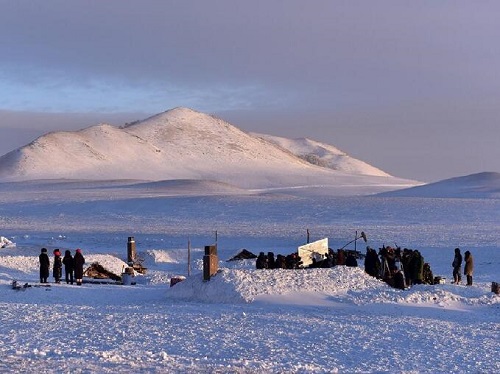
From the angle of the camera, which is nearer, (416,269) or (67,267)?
(416,269)

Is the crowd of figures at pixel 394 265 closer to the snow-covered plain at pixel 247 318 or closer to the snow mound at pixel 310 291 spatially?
the snow-covered plain at pixel 247 318

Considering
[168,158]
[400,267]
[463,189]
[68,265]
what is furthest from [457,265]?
[168,158]

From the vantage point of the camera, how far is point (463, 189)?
289ft

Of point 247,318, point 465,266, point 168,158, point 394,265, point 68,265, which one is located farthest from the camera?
point 168,158

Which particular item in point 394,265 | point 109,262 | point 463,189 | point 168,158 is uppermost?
point 168,158

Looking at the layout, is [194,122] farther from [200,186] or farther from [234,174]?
[200,186]

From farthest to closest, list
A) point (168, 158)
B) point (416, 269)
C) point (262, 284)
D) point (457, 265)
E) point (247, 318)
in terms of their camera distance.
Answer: point (168, 158) < point (457, 265) < point (416, 269) < point (262, 284) < point (247, 318)

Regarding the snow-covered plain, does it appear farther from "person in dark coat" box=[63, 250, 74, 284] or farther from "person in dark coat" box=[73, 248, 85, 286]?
"person in dark coat" box=[63, 250, 74, 284]

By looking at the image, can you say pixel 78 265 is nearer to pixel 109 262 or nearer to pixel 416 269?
pixel 109 262

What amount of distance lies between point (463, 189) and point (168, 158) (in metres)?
66.3

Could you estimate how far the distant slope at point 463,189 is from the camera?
79.5 meters

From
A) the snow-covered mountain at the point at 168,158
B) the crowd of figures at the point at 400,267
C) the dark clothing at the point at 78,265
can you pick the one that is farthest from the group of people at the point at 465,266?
the snow-covered mountain at the point at 168,158

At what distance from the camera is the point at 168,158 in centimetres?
14550

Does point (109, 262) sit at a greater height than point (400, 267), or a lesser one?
greater
